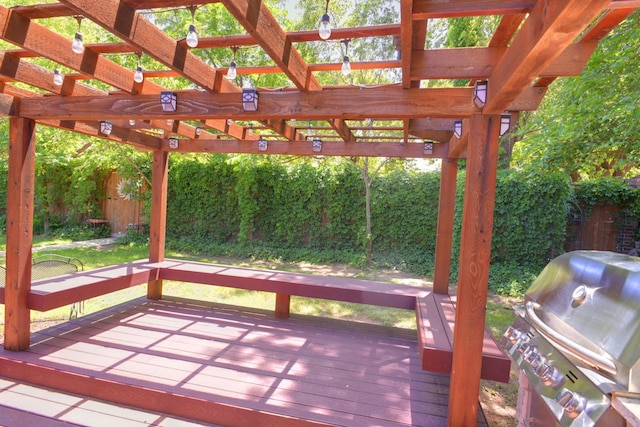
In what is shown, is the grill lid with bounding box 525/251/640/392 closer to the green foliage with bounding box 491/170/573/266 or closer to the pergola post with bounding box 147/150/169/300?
the pergola post with bounding box 147/150/169/300

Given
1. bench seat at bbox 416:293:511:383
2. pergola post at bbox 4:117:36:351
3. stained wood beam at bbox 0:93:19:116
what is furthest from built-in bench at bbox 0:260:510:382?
stained wood beam at bbox 0:93:19:116

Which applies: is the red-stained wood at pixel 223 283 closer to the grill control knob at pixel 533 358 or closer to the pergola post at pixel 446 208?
the pergola post at pixel 446 208

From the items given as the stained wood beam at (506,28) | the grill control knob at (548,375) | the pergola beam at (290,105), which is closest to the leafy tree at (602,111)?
the pergola beam at (290,105)

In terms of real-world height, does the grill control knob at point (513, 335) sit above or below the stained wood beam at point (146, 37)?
below

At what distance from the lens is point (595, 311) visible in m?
1.41

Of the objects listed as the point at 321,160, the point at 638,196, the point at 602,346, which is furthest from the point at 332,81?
the point at 602,346

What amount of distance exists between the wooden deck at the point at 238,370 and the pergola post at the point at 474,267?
0.36 metres

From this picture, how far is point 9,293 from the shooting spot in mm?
2910

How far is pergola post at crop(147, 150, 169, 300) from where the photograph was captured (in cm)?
461

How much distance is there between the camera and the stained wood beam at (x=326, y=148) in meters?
3.90

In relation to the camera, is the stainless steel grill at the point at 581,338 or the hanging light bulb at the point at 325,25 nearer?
the stainless steel grill at the point at 581,338

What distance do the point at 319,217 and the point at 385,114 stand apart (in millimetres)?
6077

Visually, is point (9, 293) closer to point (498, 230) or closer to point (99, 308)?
point (99, 308)

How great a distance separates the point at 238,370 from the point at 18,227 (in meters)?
2.18
